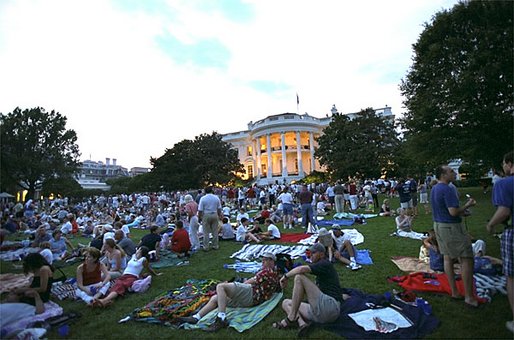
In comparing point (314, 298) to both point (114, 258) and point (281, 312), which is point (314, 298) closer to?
point (281, 312)

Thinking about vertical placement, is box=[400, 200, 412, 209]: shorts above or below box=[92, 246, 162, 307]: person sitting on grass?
above

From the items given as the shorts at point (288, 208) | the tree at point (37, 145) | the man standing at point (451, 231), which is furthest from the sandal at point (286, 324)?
the tree at point (37, 145)

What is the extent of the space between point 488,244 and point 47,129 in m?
46.1

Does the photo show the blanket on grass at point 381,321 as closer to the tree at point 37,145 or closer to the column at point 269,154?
the tree at point 37,145

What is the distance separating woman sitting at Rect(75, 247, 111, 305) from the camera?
5094mm

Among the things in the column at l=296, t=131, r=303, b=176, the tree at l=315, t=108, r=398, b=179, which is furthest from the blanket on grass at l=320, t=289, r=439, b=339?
the column at l=296, t=131, r=303, b=176

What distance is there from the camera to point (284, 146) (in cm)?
4594

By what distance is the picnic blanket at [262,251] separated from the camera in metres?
7.54

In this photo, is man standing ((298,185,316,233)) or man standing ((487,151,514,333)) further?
man standing ((298,185,316,233))

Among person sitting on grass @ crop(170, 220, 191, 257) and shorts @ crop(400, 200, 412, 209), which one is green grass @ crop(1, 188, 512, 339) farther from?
shorts @ crop(400, 200, 412, 209)

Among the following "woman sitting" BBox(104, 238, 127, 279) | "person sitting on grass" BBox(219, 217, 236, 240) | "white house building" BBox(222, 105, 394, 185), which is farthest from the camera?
"white house building" BBox(222, 105, 394, 185)

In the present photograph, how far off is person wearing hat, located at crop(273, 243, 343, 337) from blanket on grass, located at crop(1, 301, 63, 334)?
10.3 ft

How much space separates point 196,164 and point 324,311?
3857cm

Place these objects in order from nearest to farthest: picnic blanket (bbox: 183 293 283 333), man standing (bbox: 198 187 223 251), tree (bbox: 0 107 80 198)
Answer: picnic blanket (bbox: 183 293 283 333) < man standing (bbox: 198 187 223 251) < tree (bbox: 0 107 80 198)
